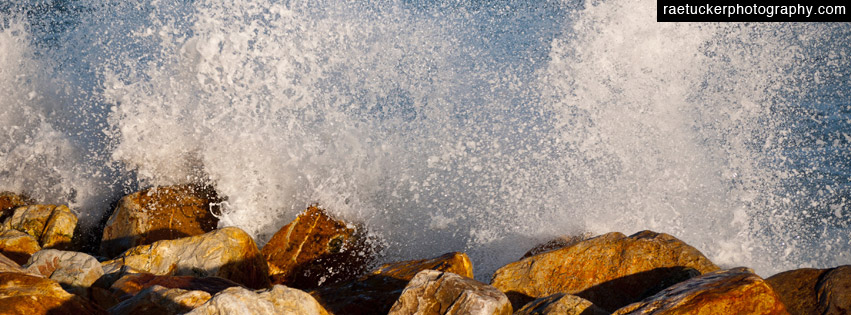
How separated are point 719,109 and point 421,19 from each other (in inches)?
130

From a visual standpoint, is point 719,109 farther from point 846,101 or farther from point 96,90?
point 96,90

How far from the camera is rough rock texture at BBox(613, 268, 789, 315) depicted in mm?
2465

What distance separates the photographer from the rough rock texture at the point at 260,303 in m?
2.28

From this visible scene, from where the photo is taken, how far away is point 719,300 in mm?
2479

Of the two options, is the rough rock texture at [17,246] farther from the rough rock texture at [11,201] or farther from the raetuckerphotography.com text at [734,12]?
the raetuckerphotography.com text at [734,12]

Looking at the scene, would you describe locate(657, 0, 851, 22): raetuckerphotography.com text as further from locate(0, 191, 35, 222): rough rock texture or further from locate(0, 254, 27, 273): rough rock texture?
locate(0, 191, 35, 222): rough rock texture

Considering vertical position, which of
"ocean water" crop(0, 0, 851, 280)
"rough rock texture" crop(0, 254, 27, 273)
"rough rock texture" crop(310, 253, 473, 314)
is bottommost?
"rough rock texture" crop(310, 253, 473, 314)

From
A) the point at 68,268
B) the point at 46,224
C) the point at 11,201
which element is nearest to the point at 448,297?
the point at 68,268

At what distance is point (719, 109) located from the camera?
639 centimetres

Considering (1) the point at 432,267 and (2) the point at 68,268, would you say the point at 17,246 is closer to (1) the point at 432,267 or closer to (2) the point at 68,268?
(2) the point at 68,268

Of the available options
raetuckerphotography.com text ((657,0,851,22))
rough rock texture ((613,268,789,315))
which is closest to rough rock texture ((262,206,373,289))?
rough rock texture ((613,268,789,315))

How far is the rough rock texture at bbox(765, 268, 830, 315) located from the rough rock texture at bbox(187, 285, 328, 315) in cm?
210

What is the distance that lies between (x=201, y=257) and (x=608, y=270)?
97.0 inches

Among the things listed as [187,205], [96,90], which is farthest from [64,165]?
[187,205]
